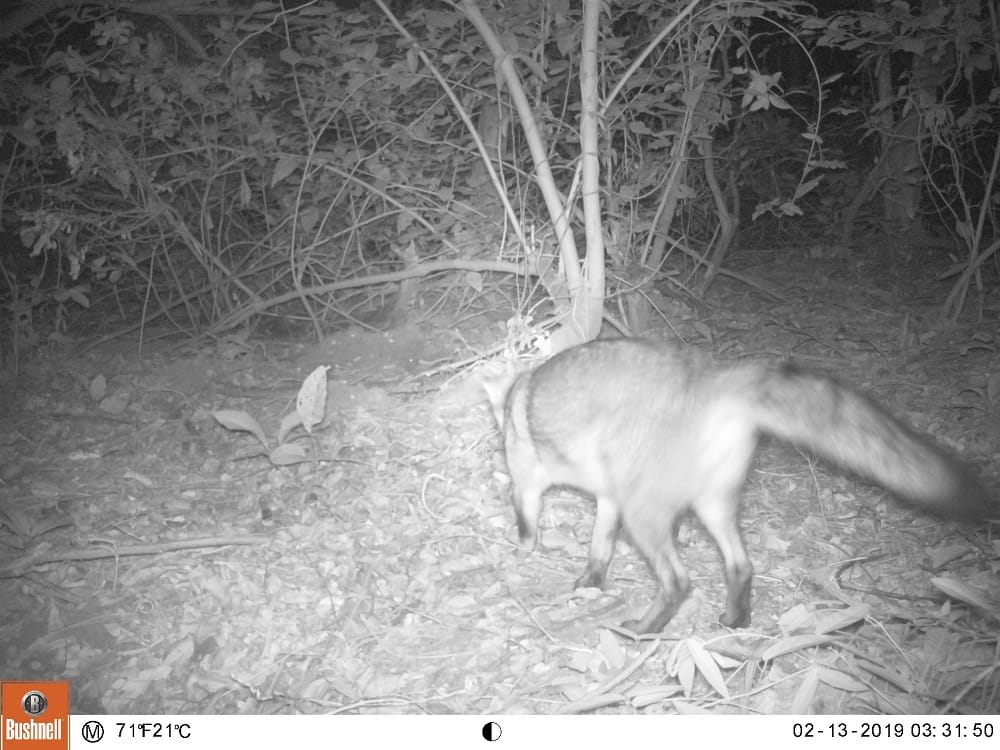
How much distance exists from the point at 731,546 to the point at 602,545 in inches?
24.3

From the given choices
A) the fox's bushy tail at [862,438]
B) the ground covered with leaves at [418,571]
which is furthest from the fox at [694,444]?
the ground covered with leaves at [418,571]

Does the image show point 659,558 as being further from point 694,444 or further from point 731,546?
point 694,444

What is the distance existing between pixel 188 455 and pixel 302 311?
9.12 ft

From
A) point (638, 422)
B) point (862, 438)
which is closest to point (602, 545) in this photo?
point (638, 422)

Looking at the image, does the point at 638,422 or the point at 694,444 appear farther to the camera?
the point at 638,422

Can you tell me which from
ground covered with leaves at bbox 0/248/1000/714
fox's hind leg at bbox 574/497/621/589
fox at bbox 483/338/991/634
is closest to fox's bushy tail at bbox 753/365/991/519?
fox at bbox 483/338/991/634

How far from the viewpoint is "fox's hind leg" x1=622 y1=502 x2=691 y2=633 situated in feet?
10.7

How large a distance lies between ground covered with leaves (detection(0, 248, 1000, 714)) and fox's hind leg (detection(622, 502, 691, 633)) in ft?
0.35

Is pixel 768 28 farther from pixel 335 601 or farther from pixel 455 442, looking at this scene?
pixel 335 601

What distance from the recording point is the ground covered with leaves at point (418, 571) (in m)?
2.94

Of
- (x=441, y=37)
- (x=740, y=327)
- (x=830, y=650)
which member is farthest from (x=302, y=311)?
(x=830, y=650)

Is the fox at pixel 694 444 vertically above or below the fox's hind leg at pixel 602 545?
above

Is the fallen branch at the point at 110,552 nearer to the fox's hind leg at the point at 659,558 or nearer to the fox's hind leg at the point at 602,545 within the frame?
the fox's hind leg at the point at 602,545

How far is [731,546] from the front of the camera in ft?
11.1
